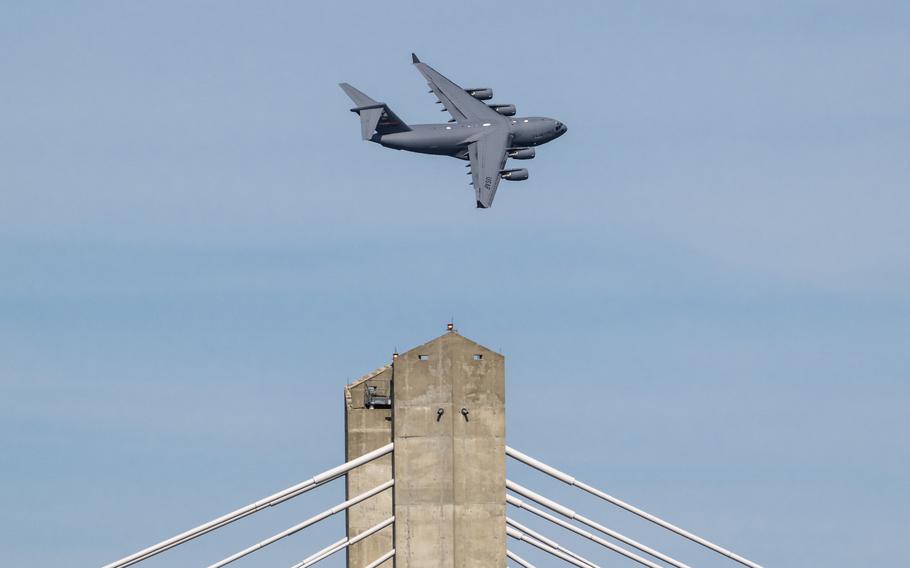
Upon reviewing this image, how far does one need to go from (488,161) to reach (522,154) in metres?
2.54

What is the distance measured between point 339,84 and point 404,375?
59139mm

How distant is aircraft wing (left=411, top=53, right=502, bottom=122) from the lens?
14200cm

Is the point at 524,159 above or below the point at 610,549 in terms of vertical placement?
above

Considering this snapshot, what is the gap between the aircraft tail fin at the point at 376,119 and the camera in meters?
137

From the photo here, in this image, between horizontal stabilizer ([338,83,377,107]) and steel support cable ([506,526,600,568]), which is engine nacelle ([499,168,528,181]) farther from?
steel support cable ([506,526,600,568])

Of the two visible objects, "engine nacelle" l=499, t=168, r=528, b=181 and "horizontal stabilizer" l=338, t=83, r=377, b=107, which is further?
"horizontal stabilizer" l=338, t=83, r=377, b=107

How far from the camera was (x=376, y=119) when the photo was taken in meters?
137

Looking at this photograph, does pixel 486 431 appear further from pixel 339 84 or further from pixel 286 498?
pixel 339 84

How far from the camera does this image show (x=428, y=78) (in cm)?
14825

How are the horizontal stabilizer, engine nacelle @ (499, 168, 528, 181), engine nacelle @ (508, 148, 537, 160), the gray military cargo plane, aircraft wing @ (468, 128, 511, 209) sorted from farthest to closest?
the horizontal stabilizer, engine nacelle @ (508, 148, 537, 160), the gray military cargo plane, engine nacelle @ (499, 168, 528, 181), aircraft wing @ (468, 128, 511, 209)

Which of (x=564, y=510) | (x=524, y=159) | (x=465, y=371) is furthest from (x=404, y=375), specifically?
(x=524, y=159)

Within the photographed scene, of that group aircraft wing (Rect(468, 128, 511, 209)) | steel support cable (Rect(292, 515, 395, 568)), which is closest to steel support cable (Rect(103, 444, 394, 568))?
steel support cable (Rect(292, 515, 395, 568))

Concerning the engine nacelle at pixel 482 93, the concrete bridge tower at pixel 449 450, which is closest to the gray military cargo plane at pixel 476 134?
the engine nacelle at pixel 482 93

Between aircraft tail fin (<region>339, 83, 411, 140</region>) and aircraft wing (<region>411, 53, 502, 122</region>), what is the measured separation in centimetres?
533
